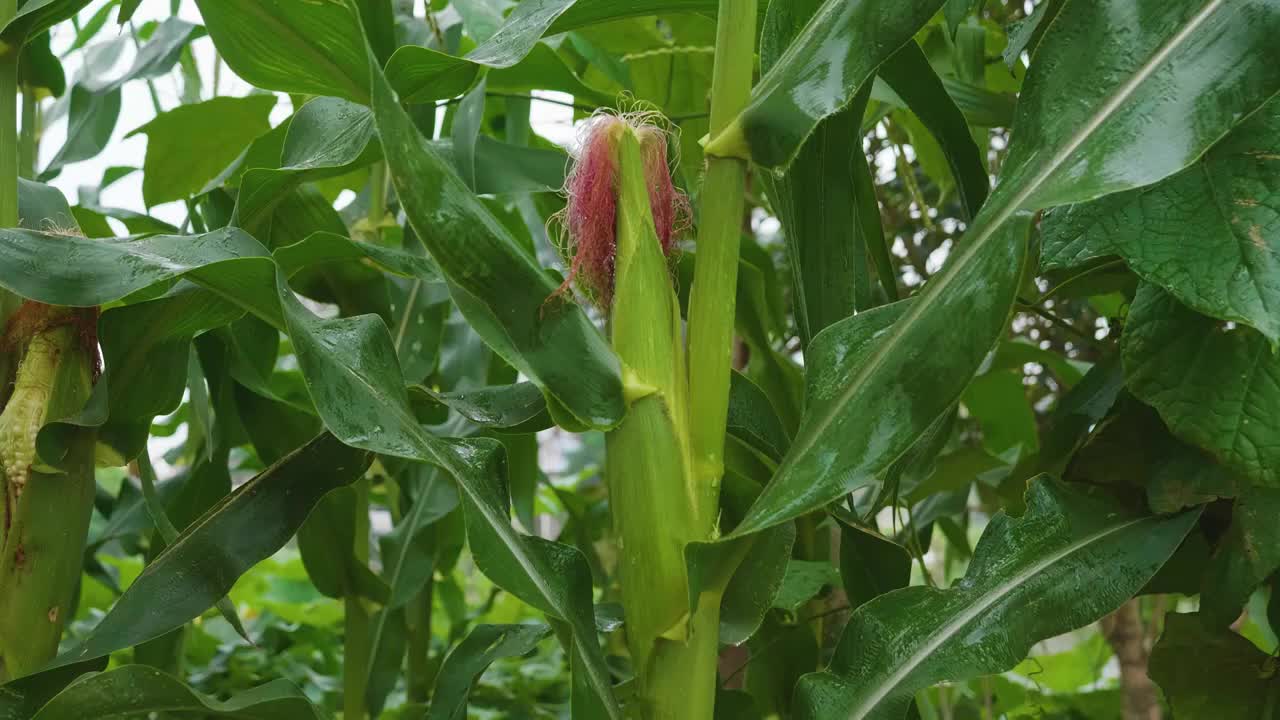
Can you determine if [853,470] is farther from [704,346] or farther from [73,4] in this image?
[73,4]

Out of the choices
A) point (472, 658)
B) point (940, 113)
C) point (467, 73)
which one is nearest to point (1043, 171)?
point (940, 113)

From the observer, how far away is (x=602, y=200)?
63 cm

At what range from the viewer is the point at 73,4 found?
0.71 m

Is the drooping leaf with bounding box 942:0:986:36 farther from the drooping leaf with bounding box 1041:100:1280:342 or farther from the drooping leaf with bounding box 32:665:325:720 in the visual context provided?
the drooping leaf with bounding box 32:665:325:720

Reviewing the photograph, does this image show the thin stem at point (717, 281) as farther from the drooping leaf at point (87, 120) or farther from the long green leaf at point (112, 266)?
the drooping leaf at point (87, 120)

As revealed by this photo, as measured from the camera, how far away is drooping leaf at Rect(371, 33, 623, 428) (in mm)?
532

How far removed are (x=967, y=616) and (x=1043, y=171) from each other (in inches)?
9.7

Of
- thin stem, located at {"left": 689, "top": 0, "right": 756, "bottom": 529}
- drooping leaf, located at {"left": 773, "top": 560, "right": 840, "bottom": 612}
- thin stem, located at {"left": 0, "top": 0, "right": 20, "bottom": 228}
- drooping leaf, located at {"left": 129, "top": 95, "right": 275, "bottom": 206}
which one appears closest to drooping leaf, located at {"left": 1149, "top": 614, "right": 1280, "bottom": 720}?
drooping leaf, located at {"left": 773, "top": 560, "right": 840, "bottom": 612}

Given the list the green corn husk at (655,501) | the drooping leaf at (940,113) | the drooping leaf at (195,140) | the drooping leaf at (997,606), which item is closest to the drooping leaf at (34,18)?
the drooping leaf at (195,140)

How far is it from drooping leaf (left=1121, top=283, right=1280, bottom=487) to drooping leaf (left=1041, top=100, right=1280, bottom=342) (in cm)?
6

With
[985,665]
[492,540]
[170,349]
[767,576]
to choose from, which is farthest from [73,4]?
[985,665]

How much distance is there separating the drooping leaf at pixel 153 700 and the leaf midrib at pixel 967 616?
31cm

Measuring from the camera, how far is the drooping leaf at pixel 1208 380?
1.81 feet

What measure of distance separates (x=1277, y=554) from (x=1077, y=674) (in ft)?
5.00
